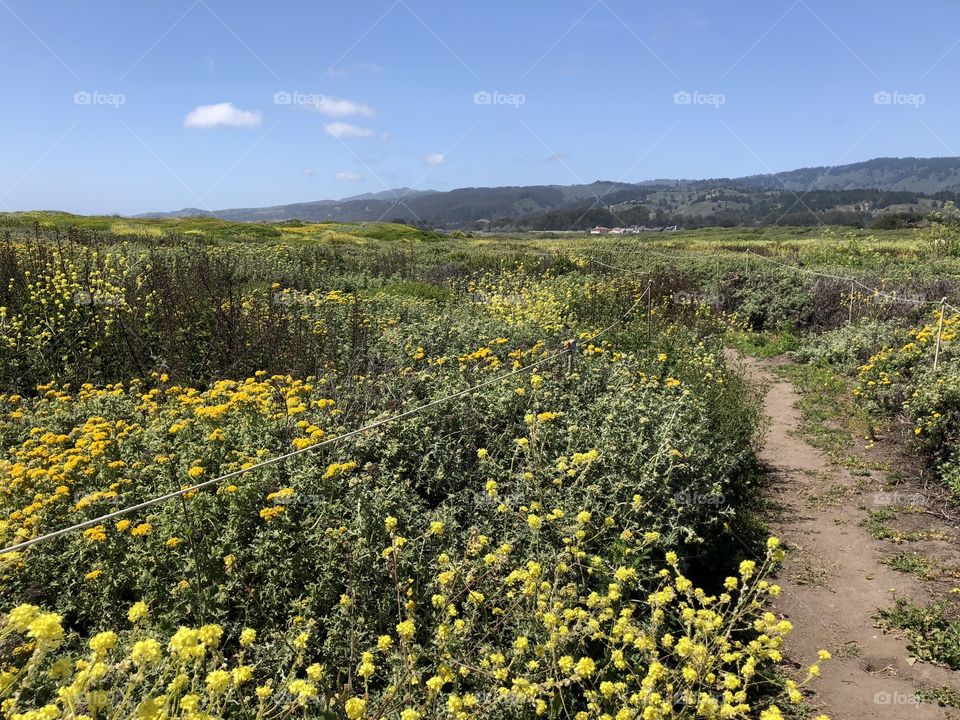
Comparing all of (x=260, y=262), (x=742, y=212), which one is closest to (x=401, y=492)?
(x=260, y=262)

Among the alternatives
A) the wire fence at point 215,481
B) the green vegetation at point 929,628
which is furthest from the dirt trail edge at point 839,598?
the wire fence at point 215,481

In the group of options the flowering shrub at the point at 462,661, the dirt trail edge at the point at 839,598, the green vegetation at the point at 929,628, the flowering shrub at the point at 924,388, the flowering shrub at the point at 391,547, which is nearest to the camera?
the flowering shrub at the point at 462,661

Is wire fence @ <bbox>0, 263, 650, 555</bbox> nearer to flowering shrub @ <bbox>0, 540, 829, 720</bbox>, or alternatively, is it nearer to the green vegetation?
flowering shrub @ <bbox>0, 540, 829, 720</bbox>

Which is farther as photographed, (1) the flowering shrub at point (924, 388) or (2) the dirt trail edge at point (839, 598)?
(1) the flowering shrub at point (924, 388)

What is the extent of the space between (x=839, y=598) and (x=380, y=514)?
4079 mm

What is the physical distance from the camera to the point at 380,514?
12.4 ft

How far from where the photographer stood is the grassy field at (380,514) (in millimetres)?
2789

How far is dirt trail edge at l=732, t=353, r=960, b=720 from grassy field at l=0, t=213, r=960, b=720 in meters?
0.33

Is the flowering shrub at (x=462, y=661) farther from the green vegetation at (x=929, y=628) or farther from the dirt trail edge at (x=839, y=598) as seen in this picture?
the green vegetation at (x=929, y=628)

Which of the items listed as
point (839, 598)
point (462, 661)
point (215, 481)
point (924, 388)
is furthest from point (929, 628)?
point (215, 481)

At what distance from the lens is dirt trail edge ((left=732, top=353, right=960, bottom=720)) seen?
13.0 ft

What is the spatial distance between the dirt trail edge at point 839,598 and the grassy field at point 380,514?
1.09ft

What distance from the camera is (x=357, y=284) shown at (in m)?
14.3

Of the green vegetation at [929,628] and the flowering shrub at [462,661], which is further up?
the flowering shrub at [462,661]
